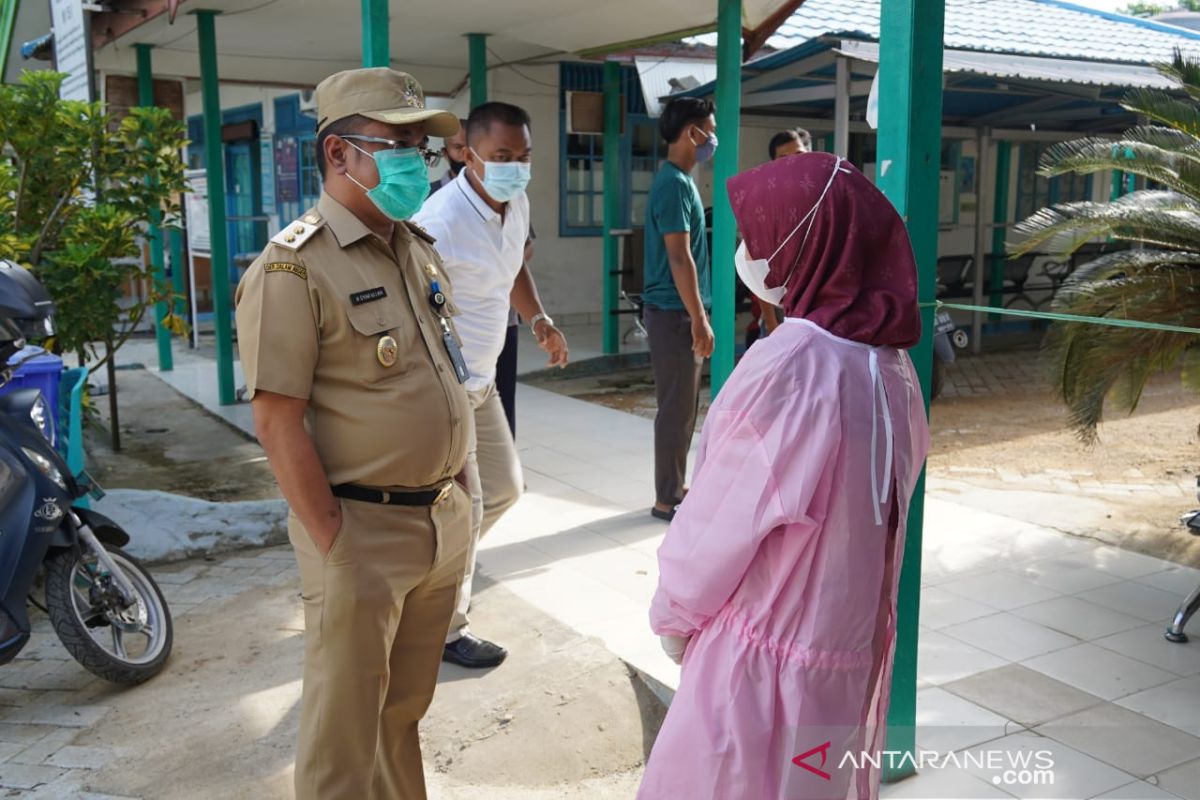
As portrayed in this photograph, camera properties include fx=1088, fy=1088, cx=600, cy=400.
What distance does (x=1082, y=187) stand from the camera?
14.4 m

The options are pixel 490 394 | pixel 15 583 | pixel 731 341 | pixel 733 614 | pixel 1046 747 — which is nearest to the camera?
pixel 733 614

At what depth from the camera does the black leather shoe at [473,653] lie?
374cm

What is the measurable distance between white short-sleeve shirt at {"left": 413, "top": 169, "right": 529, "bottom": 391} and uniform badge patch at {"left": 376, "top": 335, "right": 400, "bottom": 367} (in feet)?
4.28

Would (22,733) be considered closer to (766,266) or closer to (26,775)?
(26,775)

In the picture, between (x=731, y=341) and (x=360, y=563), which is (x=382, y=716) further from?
(x=731, y=341)

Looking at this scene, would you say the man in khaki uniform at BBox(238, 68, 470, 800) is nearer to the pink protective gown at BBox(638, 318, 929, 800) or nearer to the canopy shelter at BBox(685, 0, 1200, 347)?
the pink protective gown at BBox(638, 318, 929, 800)

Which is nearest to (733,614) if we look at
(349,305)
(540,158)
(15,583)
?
(349,305)

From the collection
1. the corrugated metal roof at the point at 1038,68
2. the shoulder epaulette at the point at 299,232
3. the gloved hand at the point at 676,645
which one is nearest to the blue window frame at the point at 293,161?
the corrugated metal roof at the point at 1038,68

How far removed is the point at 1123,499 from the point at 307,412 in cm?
498

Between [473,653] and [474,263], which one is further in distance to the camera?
[473,653]

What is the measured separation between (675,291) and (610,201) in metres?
5.31

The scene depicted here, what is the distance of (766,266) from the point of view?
1880 mm

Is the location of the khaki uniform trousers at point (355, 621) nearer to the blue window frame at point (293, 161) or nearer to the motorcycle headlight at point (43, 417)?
the motorcycle headlight at point (43, 417)

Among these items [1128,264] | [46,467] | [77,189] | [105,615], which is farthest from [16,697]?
[1128,264]
